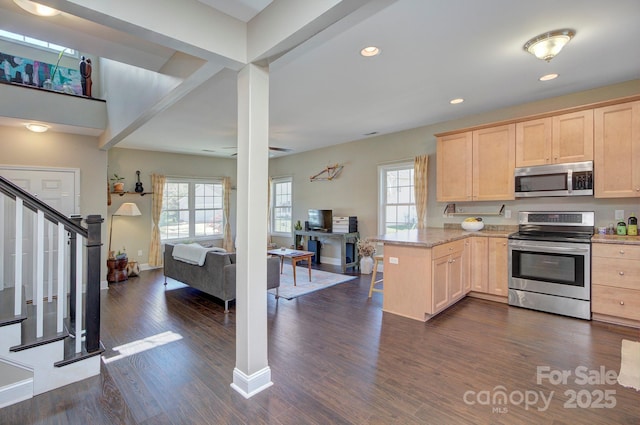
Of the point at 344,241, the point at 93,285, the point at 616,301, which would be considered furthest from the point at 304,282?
the point at 616,301

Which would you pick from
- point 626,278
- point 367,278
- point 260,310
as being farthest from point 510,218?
point 260,310

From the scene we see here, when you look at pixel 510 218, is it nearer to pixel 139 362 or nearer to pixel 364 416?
pixel 364 416

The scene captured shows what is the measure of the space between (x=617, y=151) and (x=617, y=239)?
1009 millimetres

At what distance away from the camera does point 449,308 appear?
389cm

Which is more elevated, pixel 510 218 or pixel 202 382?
pixel 510 218

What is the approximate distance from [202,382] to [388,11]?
305cm

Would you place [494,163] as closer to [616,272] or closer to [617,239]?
[617,239]

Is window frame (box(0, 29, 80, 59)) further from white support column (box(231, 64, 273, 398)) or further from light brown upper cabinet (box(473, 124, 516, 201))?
light brown upper cabinet (box(473, 124, 516, 201))

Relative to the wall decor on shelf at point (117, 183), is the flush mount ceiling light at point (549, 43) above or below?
above

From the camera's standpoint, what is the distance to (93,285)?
2.52 metres

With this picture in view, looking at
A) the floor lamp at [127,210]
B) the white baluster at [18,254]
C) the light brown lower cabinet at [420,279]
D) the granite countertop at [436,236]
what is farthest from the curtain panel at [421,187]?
the floor lamp at [127,210]

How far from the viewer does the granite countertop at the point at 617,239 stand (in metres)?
3.12

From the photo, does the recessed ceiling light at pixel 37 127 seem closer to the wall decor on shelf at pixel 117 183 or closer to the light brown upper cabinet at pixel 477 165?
the wall decor on shelf at pixel 117 183

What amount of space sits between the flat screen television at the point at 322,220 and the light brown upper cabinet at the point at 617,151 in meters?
4.27
